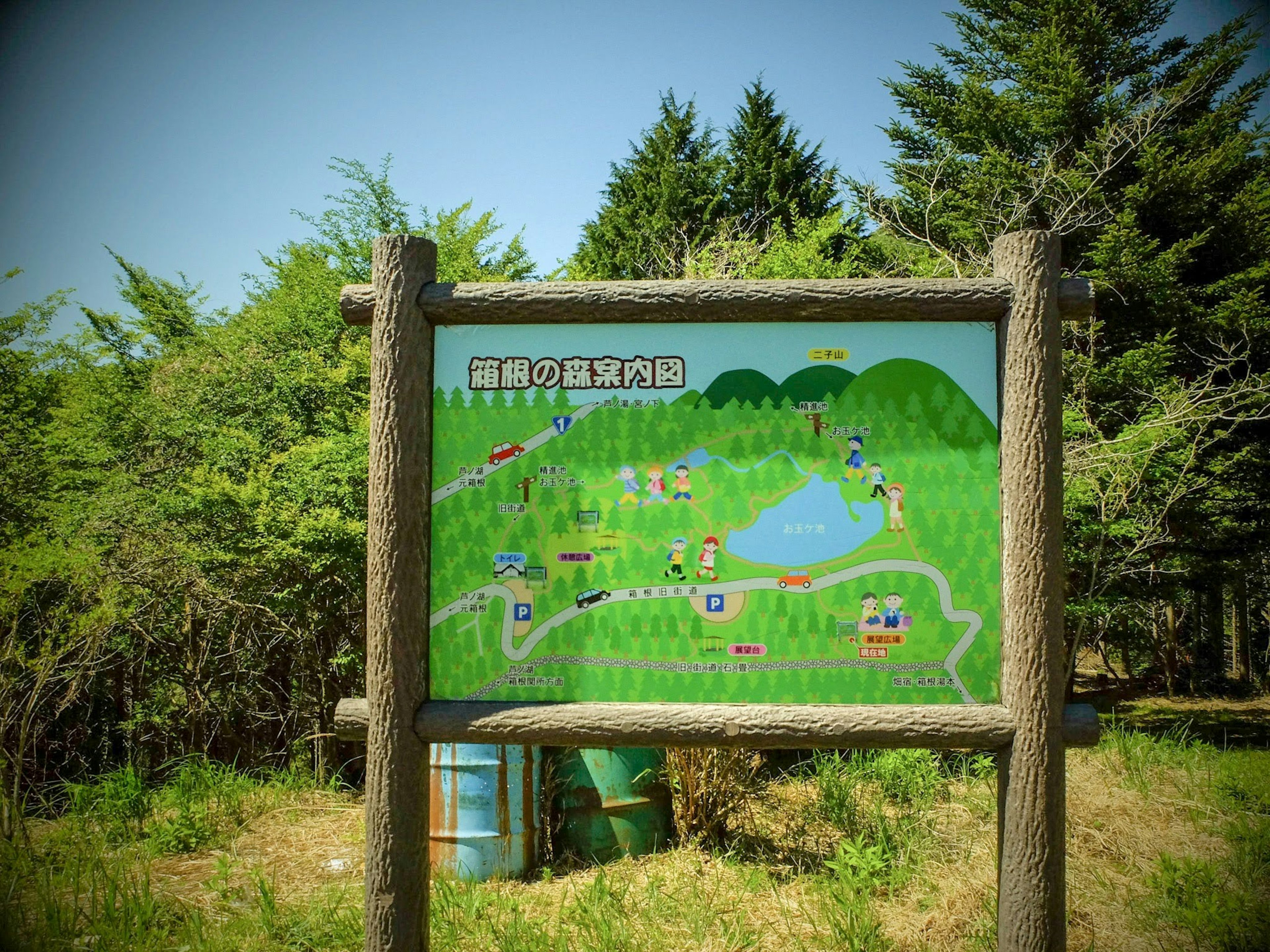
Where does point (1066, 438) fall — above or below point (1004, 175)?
below

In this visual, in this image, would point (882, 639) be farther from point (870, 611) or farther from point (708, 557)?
point (708, 557)

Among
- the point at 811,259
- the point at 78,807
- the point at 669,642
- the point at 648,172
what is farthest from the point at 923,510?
the point at 648,172

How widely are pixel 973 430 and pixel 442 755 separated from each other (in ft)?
10.5

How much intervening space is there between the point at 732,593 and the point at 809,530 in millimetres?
327

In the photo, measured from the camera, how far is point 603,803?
451 cm

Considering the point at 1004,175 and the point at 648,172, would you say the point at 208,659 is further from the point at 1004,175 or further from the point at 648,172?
the point at 648,172

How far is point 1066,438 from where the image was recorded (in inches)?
293

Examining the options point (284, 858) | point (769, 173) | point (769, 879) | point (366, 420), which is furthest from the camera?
point (769, 173)

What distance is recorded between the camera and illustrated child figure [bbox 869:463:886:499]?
2.53 meters

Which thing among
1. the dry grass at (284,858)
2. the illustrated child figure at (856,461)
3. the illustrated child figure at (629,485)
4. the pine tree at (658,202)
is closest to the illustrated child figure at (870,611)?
the illustrated child figure at (856,461)

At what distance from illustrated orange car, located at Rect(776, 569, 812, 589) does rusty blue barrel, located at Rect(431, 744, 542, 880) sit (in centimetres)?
232

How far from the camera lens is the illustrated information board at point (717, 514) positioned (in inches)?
98.0

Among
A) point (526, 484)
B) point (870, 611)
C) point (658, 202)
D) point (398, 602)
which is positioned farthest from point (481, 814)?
point (658, 202)

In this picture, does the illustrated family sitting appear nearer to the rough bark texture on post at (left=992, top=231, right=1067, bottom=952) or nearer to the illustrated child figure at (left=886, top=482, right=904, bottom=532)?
the illustrated child figure at (left=886, top=482, right=904, bottom=532)
